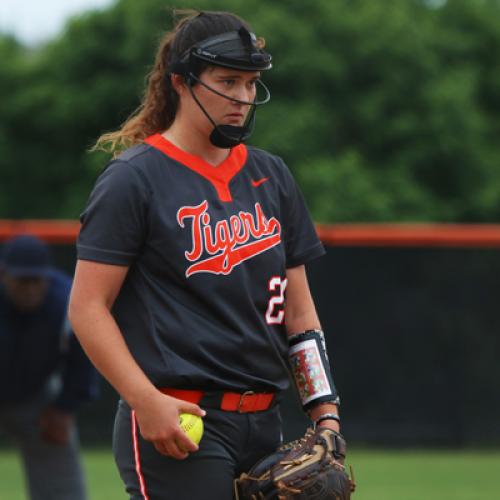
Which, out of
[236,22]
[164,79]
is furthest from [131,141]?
[236,22]

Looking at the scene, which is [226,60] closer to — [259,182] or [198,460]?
[259,182]

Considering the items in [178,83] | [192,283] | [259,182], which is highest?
[178,83]

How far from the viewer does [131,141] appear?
3789 mm

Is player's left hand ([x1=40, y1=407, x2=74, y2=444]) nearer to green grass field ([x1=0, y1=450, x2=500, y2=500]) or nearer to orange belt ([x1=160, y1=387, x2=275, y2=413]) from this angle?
green grass field ([x1=0, y1=450, x2=500, y2=500])

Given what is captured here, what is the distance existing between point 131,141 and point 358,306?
8.07 meters

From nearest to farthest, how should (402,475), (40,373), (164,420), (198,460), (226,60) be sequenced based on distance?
(164,420) < (198,460) < (226,60) < (40,373) < (402,475)

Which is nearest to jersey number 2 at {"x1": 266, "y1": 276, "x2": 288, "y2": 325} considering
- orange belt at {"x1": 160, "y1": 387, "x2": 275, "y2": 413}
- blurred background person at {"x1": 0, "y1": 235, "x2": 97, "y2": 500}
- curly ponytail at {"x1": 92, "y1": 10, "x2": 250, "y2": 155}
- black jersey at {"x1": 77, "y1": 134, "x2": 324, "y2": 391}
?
black jersey at {"x1": 77, "y1": 134, "x2": 324, "y2": 391}

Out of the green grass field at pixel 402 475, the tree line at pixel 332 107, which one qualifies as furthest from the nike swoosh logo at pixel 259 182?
the tree line at pixel 332 107

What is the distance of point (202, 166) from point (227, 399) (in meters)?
0.65

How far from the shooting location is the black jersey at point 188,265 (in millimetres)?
3416

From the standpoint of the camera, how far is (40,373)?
6.73 m

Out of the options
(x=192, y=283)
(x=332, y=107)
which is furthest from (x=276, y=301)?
(x=332, y=107)

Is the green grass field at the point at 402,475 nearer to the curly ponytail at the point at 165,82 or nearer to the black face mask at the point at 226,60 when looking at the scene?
the curly ponytail at the point at 165,82

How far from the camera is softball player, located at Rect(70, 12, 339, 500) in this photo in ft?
11.1
